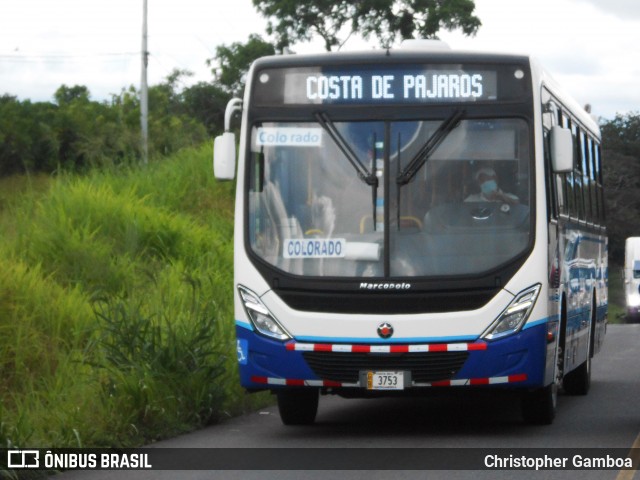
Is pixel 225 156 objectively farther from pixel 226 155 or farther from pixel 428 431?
pixel 428 431

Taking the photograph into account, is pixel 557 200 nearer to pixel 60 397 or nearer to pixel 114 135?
pixel 60 397

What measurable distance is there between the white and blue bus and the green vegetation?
1.22 meters

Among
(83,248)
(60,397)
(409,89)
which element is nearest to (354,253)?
(409,89)

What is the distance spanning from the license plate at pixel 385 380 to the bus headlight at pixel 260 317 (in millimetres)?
775

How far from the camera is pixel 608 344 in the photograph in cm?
2856

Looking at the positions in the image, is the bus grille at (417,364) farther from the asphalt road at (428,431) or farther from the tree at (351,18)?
the tree at (351,18)

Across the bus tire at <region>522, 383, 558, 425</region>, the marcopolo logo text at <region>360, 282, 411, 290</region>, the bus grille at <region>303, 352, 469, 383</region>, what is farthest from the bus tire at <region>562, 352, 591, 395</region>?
the marcopolo logo text at <region>360, 282, 411, 290</region>

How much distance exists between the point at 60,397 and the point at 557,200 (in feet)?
15.6

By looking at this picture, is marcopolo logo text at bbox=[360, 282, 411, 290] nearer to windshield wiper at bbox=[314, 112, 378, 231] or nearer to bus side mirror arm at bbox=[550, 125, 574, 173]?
windshield wiper at bbox=[314, 112, 378, 231]

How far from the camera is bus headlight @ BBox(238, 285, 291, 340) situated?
11297 mm

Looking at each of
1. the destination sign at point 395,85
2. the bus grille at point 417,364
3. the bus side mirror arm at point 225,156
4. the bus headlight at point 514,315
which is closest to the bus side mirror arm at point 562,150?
the destination sign at point 395,85

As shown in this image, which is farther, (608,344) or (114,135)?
(114,135)

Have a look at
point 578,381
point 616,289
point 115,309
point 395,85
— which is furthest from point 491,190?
point 616,289

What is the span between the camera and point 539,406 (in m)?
12.2
